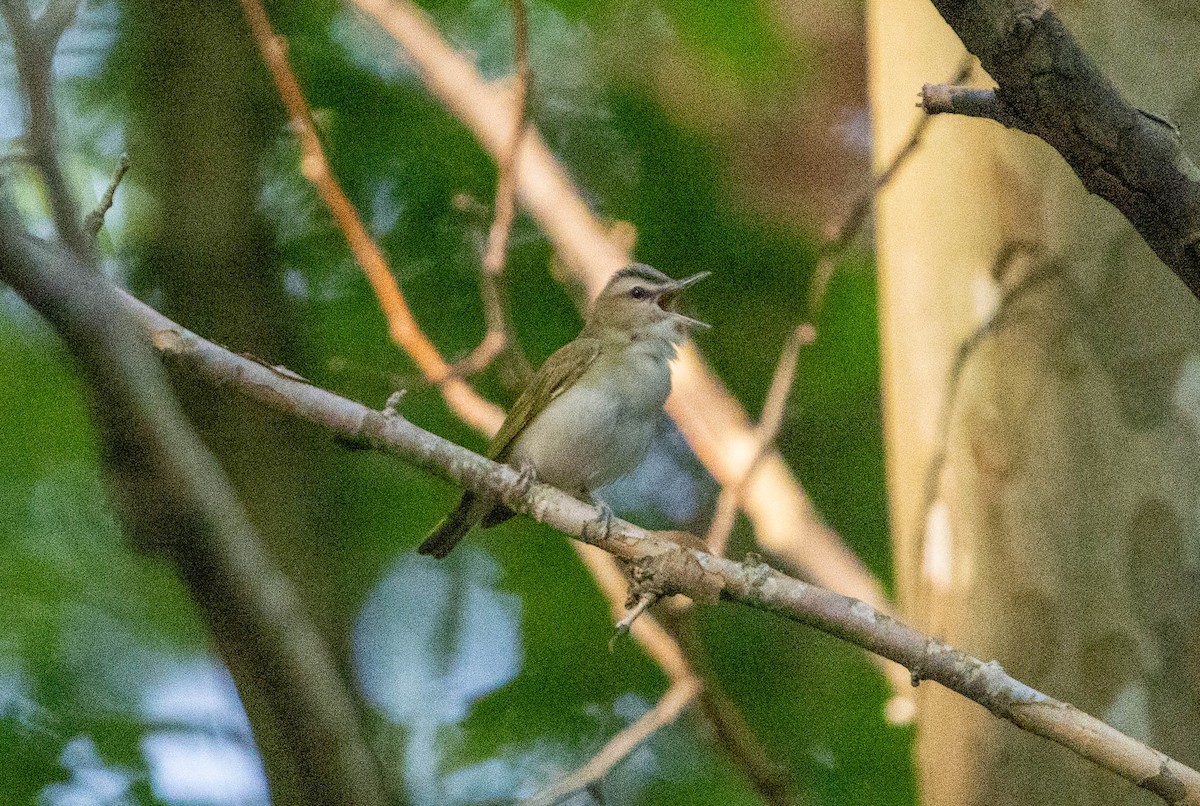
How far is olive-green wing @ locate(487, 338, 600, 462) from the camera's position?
13.0ft

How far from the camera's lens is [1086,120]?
172cm

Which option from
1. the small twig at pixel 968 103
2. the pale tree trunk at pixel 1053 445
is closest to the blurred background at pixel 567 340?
the pale tree trunk at pixel 1053 445

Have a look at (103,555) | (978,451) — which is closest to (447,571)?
(103,555)

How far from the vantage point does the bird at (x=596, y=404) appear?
3.99 metres

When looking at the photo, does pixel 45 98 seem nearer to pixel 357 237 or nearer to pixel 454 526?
pixel 357 237

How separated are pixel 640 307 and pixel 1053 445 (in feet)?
5.32

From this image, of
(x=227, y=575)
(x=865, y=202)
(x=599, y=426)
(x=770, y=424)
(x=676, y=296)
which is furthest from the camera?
→ (x=676, y=296)

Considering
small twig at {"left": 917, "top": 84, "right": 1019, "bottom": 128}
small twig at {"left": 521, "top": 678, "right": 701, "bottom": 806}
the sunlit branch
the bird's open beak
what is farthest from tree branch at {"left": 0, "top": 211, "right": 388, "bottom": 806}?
the sunlit branch

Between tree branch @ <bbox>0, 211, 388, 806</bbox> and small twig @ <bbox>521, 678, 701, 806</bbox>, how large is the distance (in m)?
1.08

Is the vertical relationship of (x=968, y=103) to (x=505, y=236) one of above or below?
below

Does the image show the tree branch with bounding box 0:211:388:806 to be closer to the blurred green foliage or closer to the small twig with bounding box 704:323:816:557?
the blurred green foliage

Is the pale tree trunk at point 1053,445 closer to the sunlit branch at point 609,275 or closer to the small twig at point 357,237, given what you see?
the sunlit branch at point 609,275

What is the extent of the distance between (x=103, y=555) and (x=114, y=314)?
2.95m

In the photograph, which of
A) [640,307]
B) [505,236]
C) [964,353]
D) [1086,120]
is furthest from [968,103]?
[640,307]
